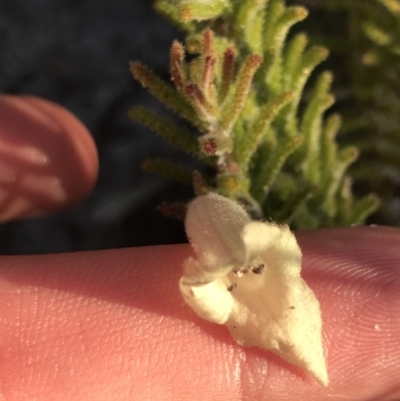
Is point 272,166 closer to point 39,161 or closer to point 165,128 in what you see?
point 165,128

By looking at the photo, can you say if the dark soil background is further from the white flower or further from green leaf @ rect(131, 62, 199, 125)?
the white flower

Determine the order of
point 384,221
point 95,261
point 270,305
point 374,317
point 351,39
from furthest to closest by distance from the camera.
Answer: point 384,221 < point 351,39 < point 95,261 < point 374,317 < point 270,305

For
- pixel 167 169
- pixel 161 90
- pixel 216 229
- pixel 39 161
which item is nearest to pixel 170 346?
pixel 216 229

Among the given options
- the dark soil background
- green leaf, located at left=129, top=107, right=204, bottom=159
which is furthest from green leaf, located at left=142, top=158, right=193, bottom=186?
the dark soil background

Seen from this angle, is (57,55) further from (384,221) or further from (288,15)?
(384,221)

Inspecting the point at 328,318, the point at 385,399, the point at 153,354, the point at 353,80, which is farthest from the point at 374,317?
the point at 353,80

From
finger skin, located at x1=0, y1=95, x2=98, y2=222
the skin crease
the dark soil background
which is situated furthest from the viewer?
the dark soil background
